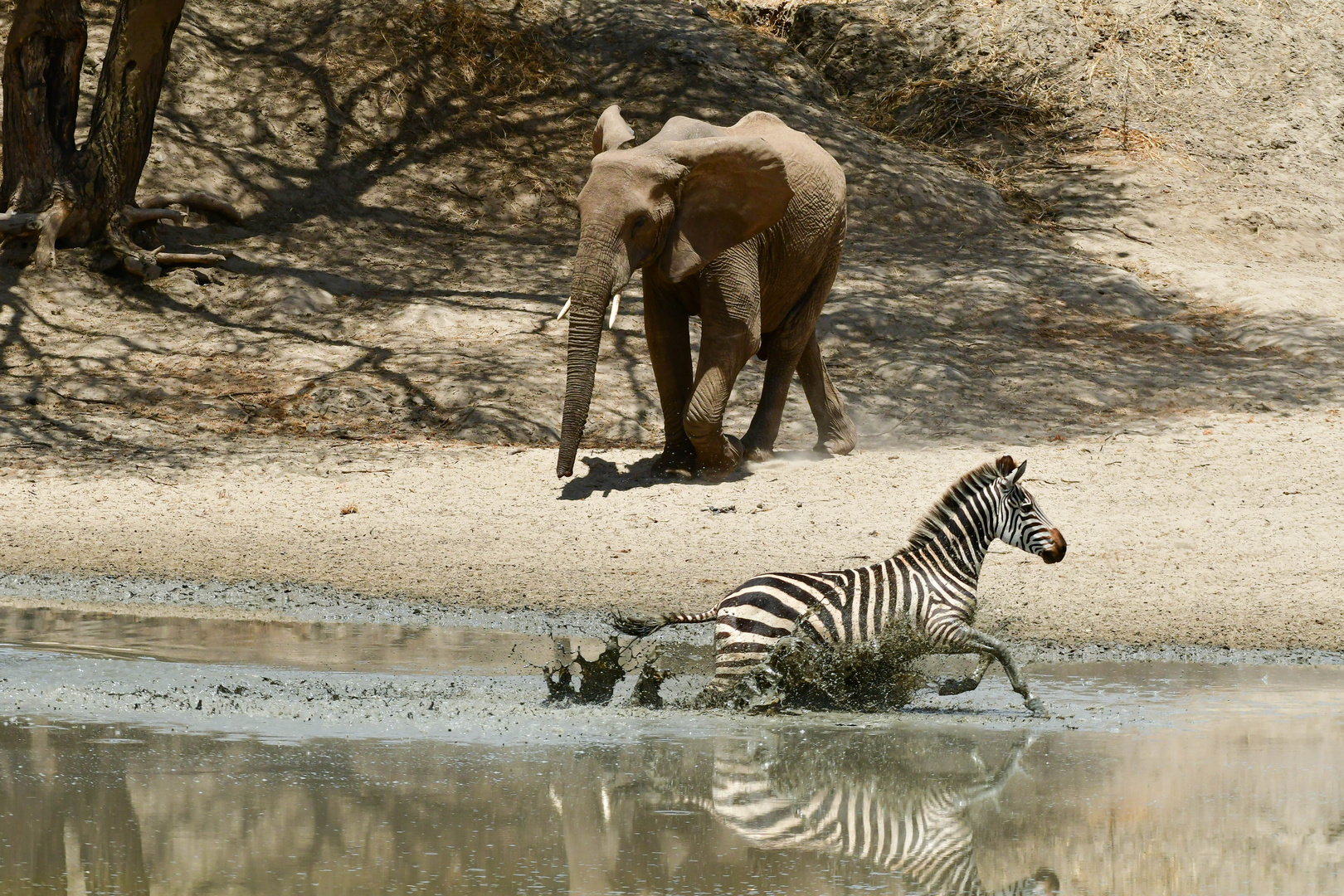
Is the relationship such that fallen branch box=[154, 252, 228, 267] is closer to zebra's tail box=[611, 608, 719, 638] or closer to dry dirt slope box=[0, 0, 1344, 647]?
dry dirt slope box=[0, 0, 1344, 647]

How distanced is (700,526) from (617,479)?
1.27m

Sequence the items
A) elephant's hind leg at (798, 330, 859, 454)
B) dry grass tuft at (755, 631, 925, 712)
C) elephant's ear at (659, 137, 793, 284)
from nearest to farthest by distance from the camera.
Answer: dry grass tuft at (755, 631, 925, 712) < elephant's ear at (659, 137, 793, 284) < elephant's hind leg at (798, 330, 859, 454)

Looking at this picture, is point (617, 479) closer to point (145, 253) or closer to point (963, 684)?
point (963, 684)

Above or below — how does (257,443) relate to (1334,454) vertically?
below

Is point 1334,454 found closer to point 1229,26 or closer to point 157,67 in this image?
point 157,67

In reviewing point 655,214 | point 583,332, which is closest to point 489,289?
point 583,332

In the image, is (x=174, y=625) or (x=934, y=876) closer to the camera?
(x=934, y=876)

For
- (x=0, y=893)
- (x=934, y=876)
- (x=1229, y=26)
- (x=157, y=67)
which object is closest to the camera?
(x=0, y=893)

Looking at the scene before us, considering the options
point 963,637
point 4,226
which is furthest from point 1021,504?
point 4,226

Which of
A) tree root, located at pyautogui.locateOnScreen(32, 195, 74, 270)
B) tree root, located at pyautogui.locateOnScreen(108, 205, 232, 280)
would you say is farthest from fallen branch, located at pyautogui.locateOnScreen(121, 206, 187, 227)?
tree root, located at pyautogui.locateOnScreen(32, 195, 74, 270)

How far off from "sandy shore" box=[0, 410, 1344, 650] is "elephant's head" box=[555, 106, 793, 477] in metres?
1.08

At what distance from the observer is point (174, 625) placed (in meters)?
9.17

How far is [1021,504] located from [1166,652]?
5.29 feet

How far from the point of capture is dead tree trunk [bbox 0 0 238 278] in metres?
17.2
